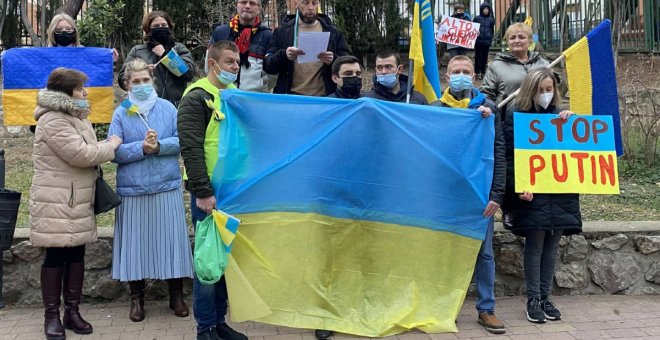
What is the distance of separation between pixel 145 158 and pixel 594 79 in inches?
136

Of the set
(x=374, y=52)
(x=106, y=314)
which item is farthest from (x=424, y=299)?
(x=374, y=52)

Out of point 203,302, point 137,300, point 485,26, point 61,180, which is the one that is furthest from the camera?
point 485,26

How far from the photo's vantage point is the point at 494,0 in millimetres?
16797

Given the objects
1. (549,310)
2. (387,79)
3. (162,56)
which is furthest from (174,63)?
(549,310)

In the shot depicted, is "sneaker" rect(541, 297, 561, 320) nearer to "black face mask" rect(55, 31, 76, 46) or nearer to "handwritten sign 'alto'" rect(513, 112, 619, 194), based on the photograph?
"handwritten sign 'alto'" rect(513, 112, 619, 194)

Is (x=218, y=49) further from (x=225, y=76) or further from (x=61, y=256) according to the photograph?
(x=61, y=256)

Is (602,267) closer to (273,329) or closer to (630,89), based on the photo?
(273,329)

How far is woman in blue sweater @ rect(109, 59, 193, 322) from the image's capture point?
509cm

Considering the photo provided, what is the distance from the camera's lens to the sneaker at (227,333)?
4.79m

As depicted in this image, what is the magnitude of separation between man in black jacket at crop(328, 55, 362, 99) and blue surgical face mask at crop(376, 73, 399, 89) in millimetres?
150

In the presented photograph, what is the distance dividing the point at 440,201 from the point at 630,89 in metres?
7.63

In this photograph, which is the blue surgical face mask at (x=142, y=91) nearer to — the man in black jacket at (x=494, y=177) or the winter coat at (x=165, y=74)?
the winter coat at (x=165, y=74)

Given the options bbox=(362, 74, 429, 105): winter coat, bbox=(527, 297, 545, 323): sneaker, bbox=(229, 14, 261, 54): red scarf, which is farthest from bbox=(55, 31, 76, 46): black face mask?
bbox=(527, 297, 545, 323): sneaker

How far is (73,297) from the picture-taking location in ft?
16.4
